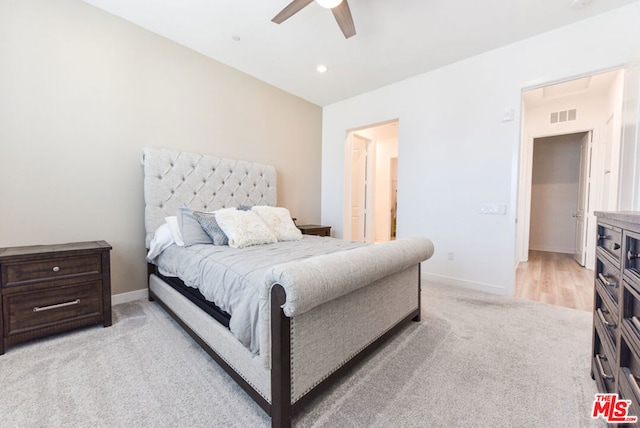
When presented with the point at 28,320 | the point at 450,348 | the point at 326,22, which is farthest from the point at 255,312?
the point at 326,22

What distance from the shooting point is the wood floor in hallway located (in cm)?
285

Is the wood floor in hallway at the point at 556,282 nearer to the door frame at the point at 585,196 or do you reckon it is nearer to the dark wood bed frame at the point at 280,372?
the door frame at the point at 585,196

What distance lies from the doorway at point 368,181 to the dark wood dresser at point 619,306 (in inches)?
140

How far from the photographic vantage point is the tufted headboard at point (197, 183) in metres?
2.66

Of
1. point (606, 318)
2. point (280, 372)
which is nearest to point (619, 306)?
point (606, 318)

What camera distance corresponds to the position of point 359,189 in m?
5.75

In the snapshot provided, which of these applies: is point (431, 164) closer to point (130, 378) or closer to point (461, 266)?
point (461, 266)

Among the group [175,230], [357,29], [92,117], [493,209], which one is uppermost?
[357,29]

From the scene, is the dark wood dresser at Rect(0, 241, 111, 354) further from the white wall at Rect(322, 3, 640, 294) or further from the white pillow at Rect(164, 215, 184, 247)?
the white wall at Rect(322, 3, 640, 294)

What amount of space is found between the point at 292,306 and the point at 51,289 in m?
2.14

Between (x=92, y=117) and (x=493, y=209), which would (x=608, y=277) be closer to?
(x=493, y=209)

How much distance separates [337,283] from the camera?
1.25 meters

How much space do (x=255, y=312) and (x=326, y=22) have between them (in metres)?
2.72

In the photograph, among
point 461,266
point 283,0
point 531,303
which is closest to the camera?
point 283,0
